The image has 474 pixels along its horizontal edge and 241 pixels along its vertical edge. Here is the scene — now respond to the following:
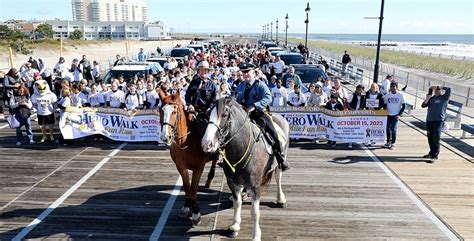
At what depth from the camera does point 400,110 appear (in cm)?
1194

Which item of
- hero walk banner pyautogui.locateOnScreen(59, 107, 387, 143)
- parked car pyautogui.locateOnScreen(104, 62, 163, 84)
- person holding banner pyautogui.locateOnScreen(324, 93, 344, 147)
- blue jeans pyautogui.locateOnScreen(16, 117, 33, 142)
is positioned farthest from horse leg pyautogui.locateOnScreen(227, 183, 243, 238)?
parked car pyautogui.locateOnScreen(104, 62, 163, 84)

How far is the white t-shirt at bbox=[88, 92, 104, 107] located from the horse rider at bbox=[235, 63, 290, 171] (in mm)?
6738

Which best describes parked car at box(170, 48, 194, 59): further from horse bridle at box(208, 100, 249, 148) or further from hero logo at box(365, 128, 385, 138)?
horse bridle at box(208, 100, 249, 148)

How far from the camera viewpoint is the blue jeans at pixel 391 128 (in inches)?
476

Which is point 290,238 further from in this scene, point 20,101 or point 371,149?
point 20,101

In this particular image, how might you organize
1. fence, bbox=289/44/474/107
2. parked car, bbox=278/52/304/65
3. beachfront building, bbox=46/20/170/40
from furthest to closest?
beachfront building, bbox=46/20/170/40 → parked car, bbox=278/52/304/65 → fence, bbox=289/44/474/107

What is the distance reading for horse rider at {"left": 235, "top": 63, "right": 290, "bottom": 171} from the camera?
7.08 m

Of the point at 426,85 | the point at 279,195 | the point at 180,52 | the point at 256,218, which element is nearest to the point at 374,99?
the point at 279,195

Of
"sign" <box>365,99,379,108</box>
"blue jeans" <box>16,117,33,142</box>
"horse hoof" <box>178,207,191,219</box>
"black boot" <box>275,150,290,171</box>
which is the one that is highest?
"sign" <box>365,99,379,108</box>

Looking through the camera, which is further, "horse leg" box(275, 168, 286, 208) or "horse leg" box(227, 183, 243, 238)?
"horse leg" box(275, 168, 286, 208)

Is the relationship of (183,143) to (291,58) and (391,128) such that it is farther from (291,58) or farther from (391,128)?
(291,58)

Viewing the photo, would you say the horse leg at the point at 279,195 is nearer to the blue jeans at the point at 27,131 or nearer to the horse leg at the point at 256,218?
the horse leg at the point at 256,218

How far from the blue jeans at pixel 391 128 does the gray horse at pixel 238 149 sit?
6477 millimetres

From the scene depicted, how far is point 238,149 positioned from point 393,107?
762 centimetres
